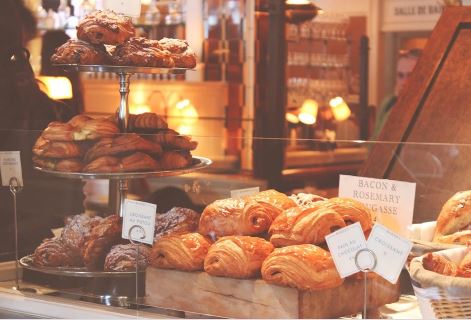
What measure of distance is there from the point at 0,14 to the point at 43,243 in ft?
5.75

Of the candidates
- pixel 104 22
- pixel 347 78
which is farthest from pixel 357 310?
pixel 347 78

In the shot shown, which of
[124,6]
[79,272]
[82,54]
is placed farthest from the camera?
[124,6]

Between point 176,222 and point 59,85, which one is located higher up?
point 59,85

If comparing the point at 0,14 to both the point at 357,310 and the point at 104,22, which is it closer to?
the point at 104,22

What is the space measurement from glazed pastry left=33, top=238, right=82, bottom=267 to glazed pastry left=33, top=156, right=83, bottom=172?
0.18 metres

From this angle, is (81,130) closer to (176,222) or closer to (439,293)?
(176,222)

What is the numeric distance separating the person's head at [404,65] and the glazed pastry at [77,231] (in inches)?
129

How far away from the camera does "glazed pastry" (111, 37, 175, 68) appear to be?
2389 millimetres

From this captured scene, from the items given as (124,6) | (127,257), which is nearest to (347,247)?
(127,257)

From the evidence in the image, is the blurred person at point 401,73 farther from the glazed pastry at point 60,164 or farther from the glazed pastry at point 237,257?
the glazed pastry at point 237,257

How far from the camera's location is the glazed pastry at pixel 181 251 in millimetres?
1867

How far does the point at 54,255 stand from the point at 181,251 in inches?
17.7

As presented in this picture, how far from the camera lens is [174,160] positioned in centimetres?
220

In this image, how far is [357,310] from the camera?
174 centimetres
